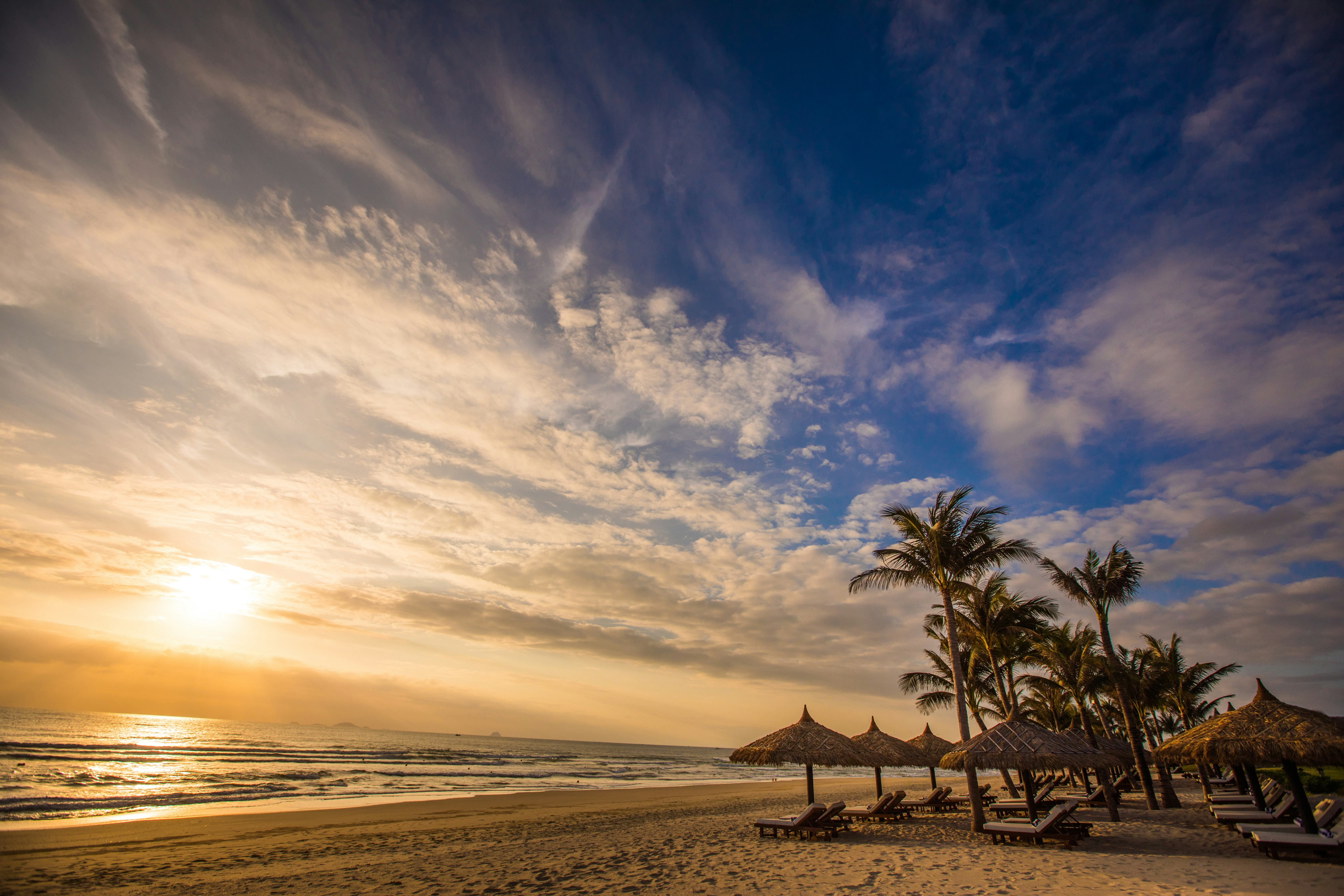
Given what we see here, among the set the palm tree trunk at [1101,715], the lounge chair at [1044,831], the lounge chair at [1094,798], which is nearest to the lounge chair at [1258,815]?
the lounge chair at [1094,798]

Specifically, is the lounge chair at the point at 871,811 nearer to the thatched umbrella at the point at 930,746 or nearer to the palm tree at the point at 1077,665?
the thatched umbrella at the point at 930,746

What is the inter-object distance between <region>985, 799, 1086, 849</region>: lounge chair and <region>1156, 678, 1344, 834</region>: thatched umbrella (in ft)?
7.63

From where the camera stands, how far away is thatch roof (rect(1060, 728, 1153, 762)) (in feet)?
41.3

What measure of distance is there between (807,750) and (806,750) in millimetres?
31

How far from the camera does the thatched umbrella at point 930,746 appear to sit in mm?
17047

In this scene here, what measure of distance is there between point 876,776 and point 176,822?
19.1 metres

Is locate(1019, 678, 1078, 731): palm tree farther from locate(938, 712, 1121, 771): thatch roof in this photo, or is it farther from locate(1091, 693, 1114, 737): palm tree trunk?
locate(938, 712, 1121, 771): thatch roof

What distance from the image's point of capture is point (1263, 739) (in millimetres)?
9727

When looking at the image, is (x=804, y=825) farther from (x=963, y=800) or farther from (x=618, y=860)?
(x=963, y=800)

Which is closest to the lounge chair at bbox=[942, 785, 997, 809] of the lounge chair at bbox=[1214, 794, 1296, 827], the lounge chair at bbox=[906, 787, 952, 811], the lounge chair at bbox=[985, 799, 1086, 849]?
the lounge chair at bbox=[906, 787, 952, 811]

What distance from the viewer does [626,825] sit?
1550cm

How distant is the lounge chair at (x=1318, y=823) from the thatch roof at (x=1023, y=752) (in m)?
2.00

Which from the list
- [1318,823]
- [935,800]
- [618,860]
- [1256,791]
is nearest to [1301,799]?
[1318,823]

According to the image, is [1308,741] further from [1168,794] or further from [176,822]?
[176,822]
